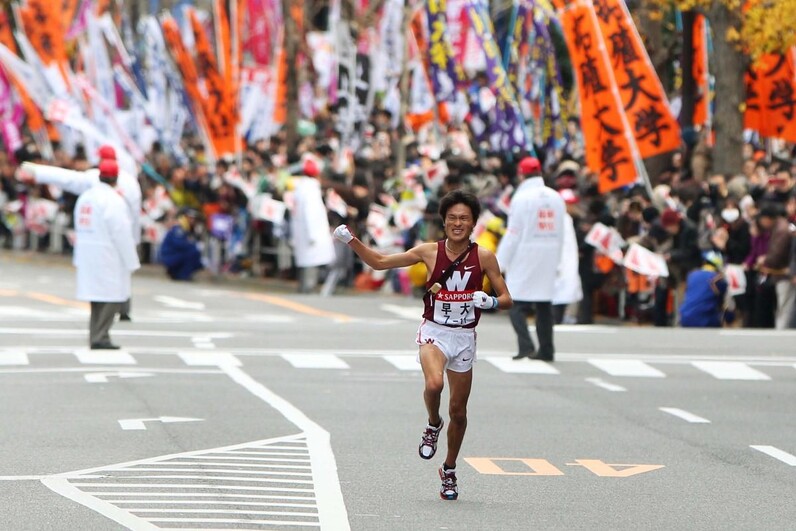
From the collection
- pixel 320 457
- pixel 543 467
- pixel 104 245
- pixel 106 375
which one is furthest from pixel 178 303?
pixel 543 467

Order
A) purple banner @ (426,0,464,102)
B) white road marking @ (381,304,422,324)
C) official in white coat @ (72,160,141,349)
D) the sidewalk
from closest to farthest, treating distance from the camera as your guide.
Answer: official in white coat @ (72,160,141,349) → white road marking @ (381,304,422,324) → purple banner @ (426,0,464,102) → the sidewalk

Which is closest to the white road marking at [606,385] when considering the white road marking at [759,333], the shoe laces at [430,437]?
the white road marking at [759,333]

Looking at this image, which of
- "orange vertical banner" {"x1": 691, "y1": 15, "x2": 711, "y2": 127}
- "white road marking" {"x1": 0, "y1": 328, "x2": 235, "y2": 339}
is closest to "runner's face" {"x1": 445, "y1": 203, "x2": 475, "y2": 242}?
"white road marking" {"x1": 0, "y1": 328, "x2": 235, "y2": 339}

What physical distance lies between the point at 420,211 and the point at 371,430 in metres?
15.4

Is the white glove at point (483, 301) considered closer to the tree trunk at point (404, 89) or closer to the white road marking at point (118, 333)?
the white road marking at point (118, 333)

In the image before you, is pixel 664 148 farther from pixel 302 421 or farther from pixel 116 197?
pixel 302 421

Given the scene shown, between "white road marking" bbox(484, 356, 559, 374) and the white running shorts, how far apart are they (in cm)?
731

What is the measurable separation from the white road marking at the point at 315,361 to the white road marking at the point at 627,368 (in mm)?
2472

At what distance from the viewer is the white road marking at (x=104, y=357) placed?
1811cm

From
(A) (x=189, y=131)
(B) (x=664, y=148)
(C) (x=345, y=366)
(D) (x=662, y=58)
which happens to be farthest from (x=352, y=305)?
(A) (x=189, y=131)

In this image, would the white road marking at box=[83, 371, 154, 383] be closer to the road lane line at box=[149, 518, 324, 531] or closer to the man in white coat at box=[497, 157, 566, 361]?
the man in white coat at box=[497, 157, 566, 361]

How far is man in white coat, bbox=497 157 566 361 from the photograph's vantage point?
59.0ft

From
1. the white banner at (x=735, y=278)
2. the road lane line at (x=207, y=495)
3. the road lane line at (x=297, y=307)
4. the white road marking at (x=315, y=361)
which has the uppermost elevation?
the white banner at (x=735, y=278)

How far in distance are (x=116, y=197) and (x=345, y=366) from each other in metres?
2.94
